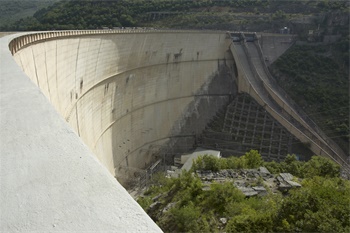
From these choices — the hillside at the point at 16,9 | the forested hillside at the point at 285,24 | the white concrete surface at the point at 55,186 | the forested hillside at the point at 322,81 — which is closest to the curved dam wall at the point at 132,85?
the forested hillside at the point at 322,81

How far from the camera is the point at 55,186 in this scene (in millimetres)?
2119

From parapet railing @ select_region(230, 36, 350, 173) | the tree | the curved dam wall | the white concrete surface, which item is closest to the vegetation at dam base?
the tree

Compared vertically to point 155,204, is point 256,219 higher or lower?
higher

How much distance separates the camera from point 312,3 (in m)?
42.5

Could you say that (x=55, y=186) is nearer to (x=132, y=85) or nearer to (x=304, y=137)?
(x=132, y=85)

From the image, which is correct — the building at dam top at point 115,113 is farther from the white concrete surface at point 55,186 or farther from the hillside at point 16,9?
the hillside at point 16,9

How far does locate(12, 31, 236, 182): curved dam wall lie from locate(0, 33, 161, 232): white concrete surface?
6725 millimetres

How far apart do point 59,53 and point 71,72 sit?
116cm

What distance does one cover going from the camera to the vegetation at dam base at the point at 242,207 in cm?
695

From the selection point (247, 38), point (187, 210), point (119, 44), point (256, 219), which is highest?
point (247, 38)

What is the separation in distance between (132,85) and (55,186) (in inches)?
780

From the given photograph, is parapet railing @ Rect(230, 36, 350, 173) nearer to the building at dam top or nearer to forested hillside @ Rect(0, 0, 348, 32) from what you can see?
the building at dam top

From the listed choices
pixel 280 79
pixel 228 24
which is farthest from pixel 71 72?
pixel 228 24

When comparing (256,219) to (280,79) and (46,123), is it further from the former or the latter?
(280,79)
